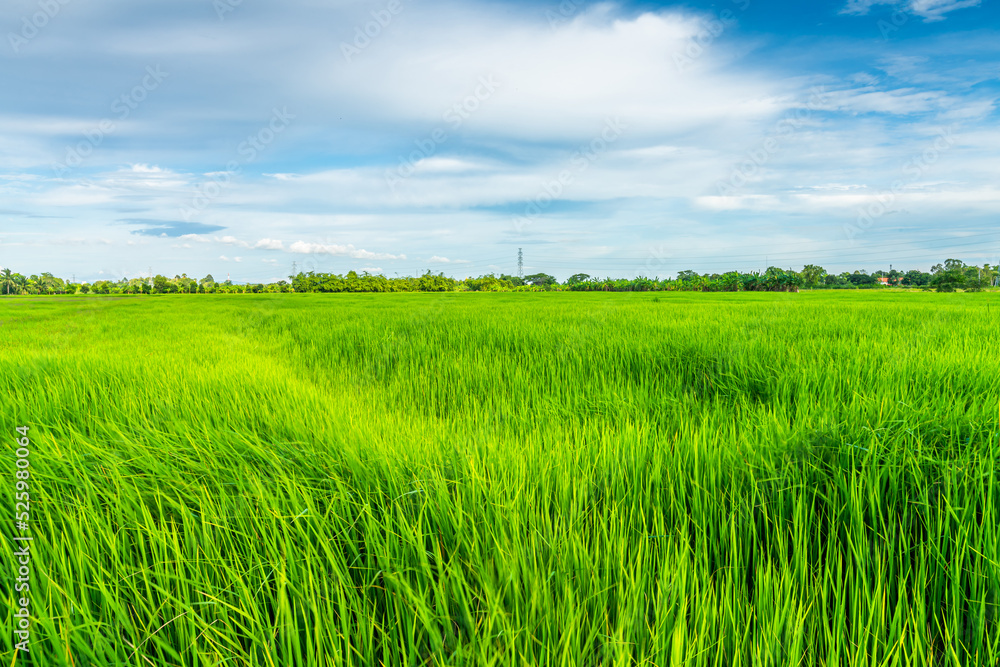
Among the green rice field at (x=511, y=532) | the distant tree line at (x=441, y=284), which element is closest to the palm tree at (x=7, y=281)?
the distant tree line at (x=441, y=284)

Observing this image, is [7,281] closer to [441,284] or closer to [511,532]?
[441,284]

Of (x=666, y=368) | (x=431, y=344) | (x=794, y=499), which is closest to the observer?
→ (x=794, y=499)

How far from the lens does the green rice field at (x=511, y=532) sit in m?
0.92

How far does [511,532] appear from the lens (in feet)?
3.99

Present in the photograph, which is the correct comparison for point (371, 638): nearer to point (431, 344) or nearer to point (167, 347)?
point (431, 344)

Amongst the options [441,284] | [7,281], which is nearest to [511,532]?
[441,284]

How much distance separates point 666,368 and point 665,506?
7.32 ft

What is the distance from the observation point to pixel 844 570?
124 centimetres

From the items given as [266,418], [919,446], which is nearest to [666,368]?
[919,446]

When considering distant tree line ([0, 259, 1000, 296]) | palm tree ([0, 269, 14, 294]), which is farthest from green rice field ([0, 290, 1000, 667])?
palm tree ([0, 269, 14, 294])

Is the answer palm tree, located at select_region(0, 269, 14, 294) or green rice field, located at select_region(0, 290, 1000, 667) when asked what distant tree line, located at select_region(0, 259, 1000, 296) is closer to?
palm tree, located at select_region(0, 269, 14, 294)

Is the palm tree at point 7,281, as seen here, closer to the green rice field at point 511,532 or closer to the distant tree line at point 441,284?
the distant tree line at point 441,284

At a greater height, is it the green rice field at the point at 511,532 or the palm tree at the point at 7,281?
the palm tree at the point at 7,281

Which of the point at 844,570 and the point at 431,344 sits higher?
A: the point at 431,344
